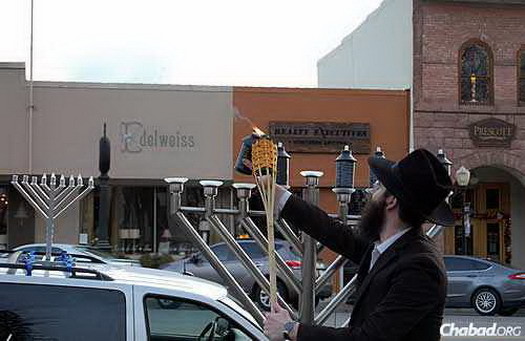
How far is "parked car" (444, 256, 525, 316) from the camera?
739 inches

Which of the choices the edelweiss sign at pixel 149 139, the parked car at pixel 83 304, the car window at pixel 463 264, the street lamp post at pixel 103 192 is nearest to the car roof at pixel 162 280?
the parked car at pixel 83 304

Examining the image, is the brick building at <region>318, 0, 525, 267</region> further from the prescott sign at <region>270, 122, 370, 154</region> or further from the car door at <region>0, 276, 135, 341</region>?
the car door at <region>0, 276, 135, 341</region>

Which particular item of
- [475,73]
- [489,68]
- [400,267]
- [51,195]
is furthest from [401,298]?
[489,68]

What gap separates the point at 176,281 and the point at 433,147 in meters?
20.6

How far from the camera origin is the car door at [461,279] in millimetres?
18891

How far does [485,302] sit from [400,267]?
55.4ft

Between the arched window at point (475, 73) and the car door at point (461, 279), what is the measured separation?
6.24m

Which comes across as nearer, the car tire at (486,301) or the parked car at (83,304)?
the parked car at (83,304)

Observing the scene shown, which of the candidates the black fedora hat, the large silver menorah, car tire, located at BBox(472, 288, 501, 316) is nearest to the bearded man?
the black fedora hat

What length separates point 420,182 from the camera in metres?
2.94

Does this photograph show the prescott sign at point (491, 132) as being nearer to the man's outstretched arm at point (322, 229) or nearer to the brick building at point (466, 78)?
the brick building at point (466, 78)

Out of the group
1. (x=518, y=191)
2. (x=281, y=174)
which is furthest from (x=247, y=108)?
(x=281, y=174)

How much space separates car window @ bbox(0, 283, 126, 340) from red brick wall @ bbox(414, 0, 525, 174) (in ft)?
68.7

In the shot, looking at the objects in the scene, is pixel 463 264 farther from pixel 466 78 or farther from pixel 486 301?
pixel 466 78
